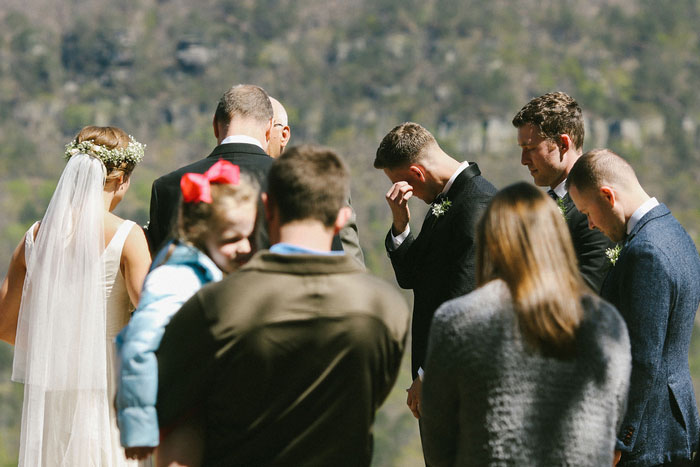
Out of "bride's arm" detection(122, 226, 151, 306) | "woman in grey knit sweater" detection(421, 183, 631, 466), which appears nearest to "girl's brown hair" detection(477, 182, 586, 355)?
"woman in grey knit sweater" detection(421, 183, 631, 466)

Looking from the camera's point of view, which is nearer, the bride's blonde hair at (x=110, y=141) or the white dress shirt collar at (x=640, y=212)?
the white dress shirt collar at (x=640, y=212)

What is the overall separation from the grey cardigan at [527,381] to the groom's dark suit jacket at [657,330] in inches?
31.1

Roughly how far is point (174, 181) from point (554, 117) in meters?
1.71

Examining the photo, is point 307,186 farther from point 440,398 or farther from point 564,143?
point 564,143

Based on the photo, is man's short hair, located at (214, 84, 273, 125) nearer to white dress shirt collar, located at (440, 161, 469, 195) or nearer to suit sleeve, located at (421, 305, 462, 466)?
white dress shirt collar, located at (440, 161, 469, 195)

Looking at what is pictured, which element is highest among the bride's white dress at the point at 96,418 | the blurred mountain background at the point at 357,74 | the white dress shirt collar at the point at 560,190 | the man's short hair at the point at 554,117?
the blurred mountain background at the point at 357,74

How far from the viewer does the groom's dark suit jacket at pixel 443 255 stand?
158 inches

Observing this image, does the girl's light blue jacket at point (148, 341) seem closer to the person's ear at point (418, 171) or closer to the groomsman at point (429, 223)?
the groomsman at point (429, 223)

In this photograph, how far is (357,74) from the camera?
303 ft

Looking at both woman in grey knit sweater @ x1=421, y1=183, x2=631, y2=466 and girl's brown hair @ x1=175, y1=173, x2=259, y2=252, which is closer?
woman in grey knit sweater @ x1=421, y1=183, x2=631, y2=466

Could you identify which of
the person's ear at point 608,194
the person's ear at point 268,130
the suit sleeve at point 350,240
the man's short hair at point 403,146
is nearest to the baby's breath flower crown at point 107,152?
the person's ear at point 268,130

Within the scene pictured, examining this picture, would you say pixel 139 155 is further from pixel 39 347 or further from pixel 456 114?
pixel 456 114

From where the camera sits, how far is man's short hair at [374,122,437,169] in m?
4.29

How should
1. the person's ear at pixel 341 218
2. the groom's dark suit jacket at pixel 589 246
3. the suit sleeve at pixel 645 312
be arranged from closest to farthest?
the person's ear at pixel 341 218, the suit sleeve at pixel 645 312, the groom's dark suit jacket at pixel 589 246
